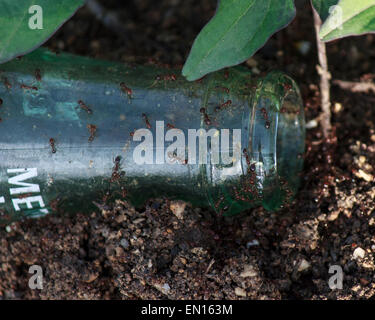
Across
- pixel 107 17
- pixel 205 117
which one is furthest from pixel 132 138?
pixel 107 17

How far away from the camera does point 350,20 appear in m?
1.29

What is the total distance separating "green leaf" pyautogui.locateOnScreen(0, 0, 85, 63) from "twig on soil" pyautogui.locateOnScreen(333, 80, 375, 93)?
1136mm

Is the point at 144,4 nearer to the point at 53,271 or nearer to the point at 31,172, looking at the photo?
the point at 31,172

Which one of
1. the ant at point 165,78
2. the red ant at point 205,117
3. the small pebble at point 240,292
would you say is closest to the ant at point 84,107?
the ant at point 165,78

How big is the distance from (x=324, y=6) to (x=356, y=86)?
74 cm

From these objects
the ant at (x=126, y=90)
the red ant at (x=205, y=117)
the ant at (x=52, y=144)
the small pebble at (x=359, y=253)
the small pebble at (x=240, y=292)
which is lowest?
the small pebble at (x=240, y=292)

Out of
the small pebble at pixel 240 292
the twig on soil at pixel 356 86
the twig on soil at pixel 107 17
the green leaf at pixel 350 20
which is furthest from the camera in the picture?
the twig on soil at pixel 107 17

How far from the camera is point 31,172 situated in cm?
165

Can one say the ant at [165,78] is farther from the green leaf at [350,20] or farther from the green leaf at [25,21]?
the green leaf at [350,20]

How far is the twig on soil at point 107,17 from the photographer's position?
2.22m

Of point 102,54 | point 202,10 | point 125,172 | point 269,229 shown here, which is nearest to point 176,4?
point 202,10

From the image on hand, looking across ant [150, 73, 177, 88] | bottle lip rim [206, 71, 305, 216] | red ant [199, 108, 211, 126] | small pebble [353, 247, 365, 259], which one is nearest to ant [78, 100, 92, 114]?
ant [150, 73, 177, 88]

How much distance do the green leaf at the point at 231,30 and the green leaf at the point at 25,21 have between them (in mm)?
399

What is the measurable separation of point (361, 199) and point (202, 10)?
3.64ft
